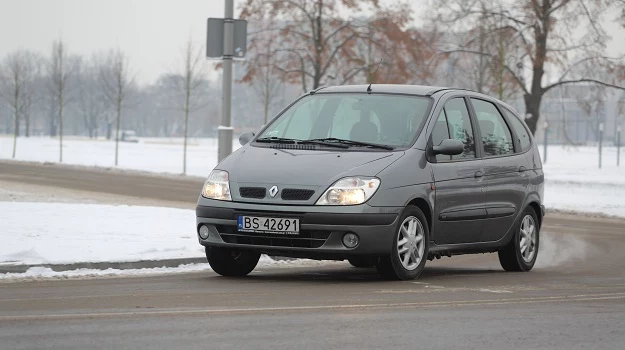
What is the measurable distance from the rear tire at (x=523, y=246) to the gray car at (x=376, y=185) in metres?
0.02

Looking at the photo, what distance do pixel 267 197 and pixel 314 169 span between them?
→ 0.44m

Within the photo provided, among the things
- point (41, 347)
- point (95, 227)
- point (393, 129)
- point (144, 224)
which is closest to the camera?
point (41, 347)

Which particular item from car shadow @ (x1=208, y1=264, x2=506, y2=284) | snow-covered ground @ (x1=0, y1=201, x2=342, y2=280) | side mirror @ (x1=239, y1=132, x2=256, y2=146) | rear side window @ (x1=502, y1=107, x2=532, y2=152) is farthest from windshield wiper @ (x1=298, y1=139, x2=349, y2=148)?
rear side window @ (x1=502, y1=107, x2=532, y2=152)

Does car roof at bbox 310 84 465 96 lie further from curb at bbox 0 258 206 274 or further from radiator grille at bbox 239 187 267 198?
curb at bbox 0 258 206 274

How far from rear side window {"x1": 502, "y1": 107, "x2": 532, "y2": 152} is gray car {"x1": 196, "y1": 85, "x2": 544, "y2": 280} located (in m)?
0.13

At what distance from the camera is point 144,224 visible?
596 inches

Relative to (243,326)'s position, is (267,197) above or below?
above

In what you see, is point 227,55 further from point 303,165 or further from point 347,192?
point 347,192

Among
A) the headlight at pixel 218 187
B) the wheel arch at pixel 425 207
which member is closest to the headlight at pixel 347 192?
the wheel arch at pixel 425 207

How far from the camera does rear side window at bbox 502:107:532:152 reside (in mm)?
12070

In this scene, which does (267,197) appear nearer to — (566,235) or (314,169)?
(314,169)

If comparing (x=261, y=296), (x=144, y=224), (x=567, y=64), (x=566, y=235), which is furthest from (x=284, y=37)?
(x=261, y=296)

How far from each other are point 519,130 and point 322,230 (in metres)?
3.62

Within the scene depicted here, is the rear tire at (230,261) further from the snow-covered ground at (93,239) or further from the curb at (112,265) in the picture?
the curb at (112,265)
